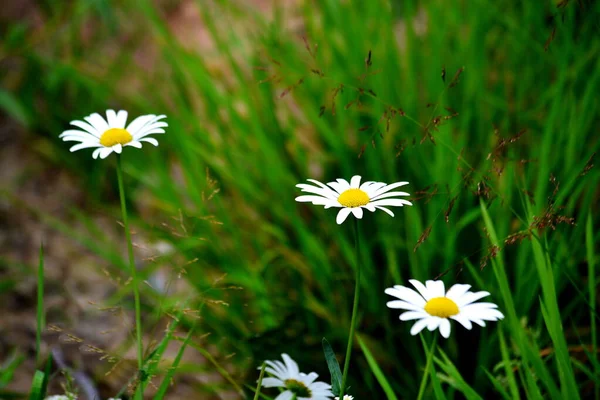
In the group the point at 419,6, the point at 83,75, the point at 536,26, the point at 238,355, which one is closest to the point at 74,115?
the point at 83,75

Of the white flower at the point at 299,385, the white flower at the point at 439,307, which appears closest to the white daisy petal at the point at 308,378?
the white flower at the point at 299,385

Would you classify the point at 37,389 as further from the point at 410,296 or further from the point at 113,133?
the point at 410,296

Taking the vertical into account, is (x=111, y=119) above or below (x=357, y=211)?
above

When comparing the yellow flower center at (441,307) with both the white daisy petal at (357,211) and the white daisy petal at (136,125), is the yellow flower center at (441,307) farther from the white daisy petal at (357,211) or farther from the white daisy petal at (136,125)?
the white daisy petal at (136,125)

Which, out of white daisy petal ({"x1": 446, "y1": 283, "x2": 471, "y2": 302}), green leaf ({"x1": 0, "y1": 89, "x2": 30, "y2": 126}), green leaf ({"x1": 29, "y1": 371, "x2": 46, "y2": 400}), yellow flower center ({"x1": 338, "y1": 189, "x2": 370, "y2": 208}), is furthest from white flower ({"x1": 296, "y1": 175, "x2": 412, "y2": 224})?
green leaf ({"x1": 0, "y1": 89, "x2": 30, "y2": 126})

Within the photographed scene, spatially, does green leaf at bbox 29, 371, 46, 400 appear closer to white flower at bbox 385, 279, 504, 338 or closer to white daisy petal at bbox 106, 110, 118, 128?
white daisy petal at bbox 106, 110, 118, 128

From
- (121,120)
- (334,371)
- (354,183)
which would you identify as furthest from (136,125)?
(334,371)
